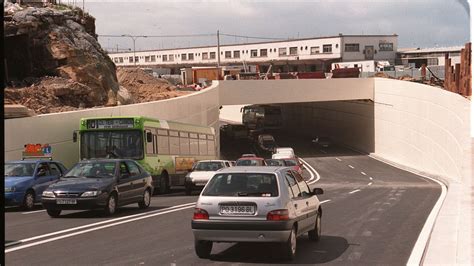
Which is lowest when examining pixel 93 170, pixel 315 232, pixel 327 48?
pixel 315 232

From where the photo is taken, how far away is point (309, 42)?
13212cm

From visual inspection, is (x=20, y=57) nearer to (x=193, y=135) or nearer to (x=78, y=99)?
(x=78, y=99)

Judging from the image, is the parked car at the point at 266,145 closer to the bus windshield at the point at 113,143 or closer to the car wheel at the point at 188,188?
the car wheel at the point at 188,188

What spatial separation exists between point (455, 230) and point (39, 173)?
14.1m

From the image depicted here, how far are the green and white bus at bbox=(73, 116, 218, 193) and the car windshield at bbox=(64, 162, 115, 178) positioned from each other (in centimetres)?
833

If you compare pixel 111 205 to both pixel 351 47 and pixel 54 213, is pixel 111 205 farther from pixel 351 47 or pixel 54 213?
pixel 351 47

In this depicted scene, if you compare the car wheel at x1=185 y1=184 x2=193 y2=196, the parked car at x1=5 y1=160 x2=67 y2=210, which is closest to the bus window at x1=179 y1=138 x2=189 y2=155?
the car wheel at x1=185 y1=184 x2=193 y2=196

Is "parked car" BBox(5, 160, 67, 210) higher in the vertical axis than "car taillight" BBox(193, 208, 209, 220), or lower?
lower

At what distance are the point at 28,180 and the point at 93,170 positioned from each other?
3832 millimetres

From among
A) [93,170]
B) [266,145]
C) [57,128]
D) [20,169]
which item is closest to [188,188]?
[57,128]

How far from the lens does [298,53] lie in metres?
136

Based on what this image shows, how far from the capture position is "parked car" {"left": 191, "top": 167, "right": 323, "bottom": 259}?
11.2 metres

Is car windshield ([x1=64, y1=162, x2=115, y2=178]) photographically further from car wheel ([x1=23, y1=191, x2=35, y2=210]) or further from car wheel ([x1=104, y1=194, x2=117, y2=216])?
car wheel ([x1=23, y1=191, x2=35, y2=210])

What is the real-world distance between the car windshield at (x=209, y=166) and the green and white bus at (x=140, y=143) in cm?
134
